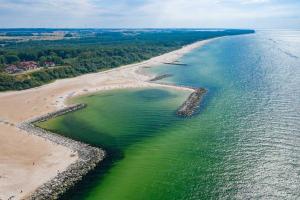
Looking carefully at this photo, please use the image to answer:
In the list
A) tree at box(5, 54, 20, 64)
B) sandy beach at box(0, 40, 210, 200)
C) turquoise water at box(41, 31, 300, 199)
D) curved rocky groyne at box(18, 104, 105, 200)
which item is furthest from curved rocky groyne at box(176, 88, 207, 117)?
tree at box(5, 54, 20, 64)

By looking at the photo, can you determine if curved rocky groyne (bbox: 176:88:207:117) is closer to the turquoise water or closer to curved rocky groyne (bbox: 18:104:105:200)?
the turquoise water

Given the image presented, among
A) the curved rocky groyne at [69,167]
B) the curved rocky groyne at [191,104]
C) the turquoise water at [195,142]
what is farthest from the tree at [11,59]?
the curved rocky groyne at [191,104]

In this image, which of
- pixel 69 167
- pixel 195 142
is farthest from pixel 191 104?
pixel 69 167

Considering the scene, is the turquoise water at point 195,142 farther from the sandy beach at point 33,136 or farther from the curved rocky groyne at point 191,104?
the sandy beach at point 33,136

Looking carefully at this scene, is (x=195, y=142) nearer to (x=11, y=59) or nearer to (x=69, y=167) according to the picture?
(x=69, y=167)

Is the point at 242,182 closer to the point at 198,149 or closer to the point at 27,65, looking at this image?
the point at 198,149

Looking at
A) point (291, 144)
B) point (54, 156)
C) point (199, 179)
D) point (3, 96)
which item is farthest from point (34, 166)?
point (3, 96)
